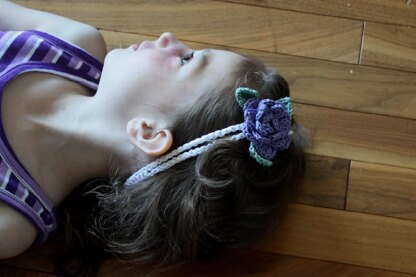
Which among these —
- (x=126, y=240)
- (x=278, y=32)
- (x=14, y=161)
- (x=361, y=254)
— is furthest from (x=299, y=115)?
(x=14, y=161)

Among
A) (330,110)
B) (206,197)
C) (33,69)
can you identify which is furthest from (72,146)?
(330,110)

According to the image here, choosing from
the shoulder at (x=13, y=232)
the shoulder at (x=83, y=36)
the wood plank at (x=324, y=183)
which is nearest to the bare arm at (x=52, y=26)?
the shoulder at (x=83, y=36)

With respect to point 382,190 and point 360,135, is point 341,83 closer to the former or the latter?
point 360,135

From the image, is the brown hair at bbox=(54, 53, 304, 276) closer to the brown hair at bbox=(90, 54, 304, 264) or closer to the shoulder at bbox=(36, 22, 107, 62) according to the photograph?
the brown hair at bbox=(90, 54, 304, 264)

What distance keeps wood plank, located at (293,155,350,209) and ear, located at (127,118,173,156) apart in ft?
0.99

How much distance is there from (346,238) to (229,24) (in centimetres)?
47

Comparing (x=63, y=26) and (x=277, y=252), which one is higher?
(x=63, y=26)

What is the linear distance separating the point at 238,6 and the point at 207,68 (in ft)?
0.92

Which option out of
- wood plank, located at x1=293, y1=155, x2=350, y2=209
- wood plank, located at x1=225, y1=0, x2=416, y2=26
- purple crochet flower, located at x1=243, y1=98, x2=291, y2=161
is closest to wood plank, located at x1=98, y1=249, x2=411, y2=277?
wood plank, located at x1=293, y1=155, x2=350, y2=209

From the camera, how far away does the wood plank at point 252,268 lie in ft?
3.08

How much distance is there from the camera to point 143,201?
0.86m

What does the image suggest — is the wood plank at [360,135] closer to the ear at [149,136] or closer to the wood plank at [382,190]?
the wood plank at [382,190]

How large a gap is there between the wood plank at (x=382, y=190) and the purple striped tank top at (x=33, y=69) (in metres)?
0.52

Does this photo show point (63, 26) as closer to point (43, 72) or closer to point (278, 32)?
point (43, 72)
